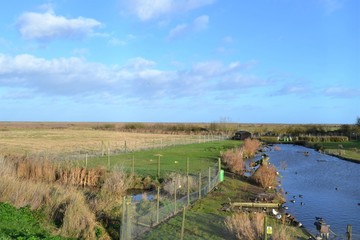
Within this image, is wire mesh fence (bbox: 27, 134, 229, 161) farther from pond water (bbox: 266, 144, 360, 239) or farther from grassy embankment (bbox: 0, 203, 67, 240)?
grassy embankment (bbox: 0, 203, 67, 240)

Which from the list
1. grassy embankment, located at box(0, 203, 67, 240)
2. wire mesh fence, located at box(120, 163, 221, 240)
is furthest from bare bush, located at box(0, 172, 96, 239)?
wire mesh fence, located at box(120, 163, 221, 240)

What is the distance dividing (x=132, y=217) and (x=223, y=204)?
7687 millimetres

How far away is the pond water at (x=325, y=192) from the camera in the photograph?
2098cm

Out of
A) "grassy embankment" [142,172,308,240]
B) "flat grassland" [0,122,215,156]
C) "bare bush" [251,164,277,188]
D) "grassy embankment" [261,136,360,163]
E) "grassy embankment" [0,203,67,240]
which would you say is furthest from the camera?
"grassy embankment" [261,136,360,163]

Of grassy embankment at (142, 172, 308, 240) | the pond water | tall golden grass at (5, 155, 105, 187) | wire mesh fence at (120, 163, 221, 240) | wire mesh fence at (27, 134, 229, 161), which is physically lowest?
the pond water

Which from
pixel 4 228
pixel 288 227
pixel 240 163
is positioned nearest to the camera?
pixel 4 228

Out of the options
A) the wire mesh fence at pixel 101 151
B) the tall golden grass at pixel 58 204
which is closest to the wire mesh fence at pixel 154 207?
the tall golden grass at pixel 58 204

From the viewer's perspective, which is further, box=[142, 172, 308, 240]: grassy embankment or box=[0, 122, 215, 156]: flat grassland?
box=[0, 122, 215, 156]: flat grassland

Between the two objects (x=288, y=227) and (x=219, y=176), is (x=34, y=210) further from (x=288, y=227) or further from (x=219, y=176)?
(x=219, y=176)

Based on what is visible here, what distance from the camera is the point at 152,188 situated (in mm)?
25781

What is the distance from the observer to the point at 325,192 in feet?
94.8

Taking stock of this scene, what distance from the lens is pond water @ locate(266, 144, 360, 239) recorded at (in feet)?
68.8

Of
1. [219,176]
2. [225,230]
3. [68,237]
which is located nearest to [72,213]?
[68,237]

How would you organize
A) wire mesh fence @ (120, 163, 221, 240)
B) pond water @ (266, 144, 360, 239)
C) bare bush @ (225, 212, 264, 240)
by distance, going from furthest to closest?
pond water @ (266, 144, 360, 239) → wire mesh fence @ (120, 163, 221, 240) → bare bush @ (225, 212, 264, 240)
